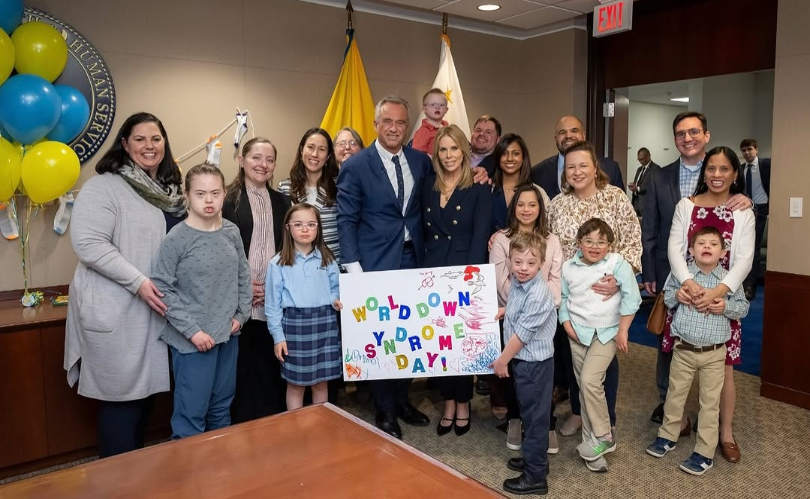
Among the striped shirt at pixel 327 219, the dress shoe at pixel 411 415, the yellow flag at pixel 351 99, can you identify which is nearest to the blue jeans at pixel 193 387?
the striped shirt at pixel 327 219

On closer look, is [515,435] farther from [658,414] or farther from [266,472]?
[266,472]

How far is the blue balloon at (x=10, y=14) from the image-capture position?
9.77 ft

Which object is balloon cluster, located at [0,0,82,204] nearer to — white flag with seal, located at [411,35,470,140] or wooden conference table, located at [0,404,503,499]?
wooden conference table, located at [0,404,503,499]

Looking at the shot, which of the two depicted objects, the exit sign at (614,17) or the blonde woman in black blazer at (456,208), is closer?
the blonde woman in black blazer at (456,208)

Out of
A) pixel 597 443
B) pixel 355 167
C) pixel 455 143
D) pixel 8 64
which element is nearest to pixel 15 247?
pixel 8 64

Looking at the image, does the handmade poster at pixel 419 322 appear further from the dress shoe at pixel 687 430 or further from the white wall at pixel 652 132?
the white wall at pixel 652 132

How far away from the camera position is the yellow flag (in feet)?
15.1

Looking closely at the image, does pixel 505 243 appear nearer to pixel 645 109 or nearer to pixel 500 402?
pixel 500 402

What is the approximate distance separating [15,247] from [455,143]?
2.50 metres

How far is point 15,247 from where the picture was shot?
3.44 metres

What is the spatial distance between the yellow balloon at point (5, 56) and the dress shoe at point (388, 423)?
249cm

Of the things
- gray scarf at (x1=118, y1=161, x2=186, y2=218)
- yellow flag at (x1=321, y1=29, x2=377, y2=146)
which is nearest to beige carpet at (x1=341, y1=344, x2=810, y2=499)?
gray scarf at (x1=118, y1=161, x2=186, y2=218)

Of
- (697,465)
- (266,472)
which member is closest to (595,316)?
(697,465)

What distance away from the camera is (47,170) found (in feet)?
9.96
